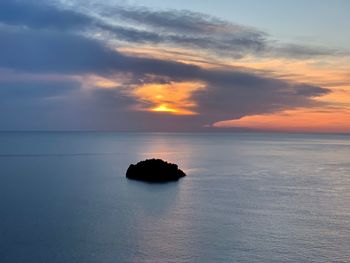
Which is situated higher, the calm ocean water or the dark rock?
the dark rock

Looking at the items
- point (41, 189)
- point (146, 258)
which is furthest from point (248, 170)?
point (146, 258)

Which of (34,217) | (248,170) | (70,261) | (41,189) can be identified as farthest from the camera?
(248,170)

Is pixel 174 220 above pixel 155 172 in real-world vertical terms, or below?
below

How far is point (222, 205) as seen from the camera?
58875 mm

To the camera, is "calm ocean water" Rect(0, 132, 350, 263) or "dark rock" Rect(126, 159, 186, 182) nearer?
"calm ocean water" Rect(0, 132, 350, 263)

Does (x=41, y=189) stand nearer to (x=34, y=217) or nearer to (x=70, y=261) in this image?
(x=34, y=217)

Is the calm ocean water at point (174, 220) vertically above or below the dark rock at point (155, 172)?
below

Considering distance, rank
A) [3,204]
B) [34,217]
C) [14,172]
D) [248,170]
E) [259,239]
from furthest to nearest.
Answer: [248,170] < [14,172] < [3,204] < [34,217] < [259,239]

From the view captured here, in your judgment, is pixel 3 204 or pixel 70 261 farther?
pixel 3 204

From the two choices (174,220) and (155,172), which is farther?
(155,172)

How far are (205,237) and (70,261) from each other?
46.4 ft

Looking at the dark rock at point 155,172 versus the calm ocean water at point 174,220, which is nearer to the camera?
the calm ocean water at point 174,220

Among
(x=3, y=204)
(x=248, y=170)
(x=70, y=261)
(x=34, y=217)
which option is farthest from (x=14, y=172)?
(x=70, y=261)

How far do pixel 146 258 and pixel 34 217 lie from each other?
67.8ft
